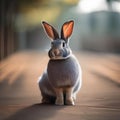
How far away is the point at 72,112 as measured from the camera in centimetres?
73

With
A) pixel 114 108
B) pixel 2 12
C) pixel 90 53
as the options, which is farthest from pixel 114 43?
pixel 114 108

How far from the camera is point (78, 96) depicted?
0.92 meters

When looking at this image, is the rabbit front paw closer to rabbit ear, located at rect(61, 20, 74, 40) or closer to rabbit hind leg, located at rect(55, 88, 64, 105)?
rabbit hind leg, located at rect(55, 88, 64, 105)

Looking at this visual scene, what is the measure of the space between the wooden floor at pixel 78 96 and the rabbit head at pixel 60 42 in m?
0.11

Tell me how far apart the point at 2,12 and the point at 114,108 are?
1.01 m

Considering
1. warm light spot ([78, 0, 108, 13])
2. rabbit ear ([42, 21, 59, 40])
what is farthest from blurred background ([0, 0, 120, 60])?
rabbit ear ([42, 21, 59, 40])

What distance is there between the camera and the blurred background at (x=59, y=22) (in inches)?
57.6

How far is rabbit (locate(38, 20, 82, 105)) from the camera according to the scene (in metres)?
0.76

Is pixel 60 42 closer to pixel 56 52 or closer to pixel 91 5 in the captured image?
pixel 56 52

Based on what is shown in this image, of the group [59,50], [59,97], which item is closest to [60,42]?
[59,50]

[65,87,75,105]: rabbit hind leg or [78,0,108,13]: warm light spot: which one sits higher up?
[78,0,108,13]: warm light spot

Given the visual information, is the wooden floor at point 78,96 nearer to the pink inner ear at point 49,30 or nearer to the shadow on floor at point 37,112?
the shadow on floor at point 37,112

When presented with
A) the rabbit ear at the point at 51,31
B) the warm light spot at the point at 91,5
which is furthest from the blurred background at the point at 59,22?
the rabbit ear at the point at 51,31

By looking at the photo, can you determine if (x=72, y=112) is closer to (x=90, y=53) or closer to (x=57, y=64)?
(x=57, y=64)
